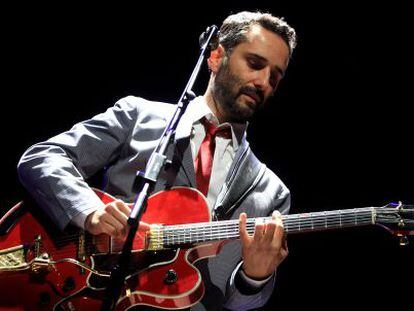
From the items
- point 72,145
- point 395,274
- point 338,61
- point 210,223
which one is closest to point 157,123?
point 72,145

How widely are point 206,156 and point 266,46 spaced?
2.52 feet

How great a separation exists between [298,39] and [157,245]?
6.87ft

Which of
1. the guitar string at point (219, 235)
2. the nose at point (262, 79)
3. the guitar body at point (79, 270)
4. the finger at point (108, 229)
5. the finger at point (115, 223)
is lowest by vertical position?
the guitar body at point (79, 270)

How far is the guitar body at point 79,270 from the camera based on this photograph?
2018mm

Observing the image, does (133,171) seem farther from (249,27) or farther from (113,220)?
(249,27)

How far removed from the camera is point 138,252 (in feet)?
6.77

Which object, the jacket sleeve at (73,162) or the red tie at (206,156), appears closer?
the jacket sleeve at (73,162)

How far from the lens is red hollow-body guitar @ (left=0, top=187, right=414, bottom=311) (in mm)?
2020

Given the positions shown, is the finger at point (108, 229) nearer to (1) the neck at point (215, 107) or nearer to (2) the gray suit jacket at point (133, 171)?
(2) the gray suit jacket at point (133, 171)

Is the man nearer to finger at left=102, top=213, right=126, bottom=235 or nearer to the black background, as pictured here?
finger at left=102, top=213, right=126, bottom=235

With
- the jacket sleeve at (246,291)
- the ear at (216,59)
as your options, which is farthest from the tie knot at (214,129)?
the jacket sleeve at (246,291)

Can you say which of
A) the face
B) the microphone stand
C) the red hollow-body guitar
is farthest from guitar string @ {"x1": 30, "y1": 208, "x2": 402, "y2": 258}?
the face

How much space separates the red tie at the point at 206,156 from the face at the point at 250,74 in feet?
0.40

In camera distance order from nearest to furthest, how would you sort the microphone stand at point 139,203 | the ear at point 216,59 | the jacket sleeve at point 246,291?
the microphone stand at point 139,203 < the jacket sleeve at point 246,291 < the ear at point 216,59
